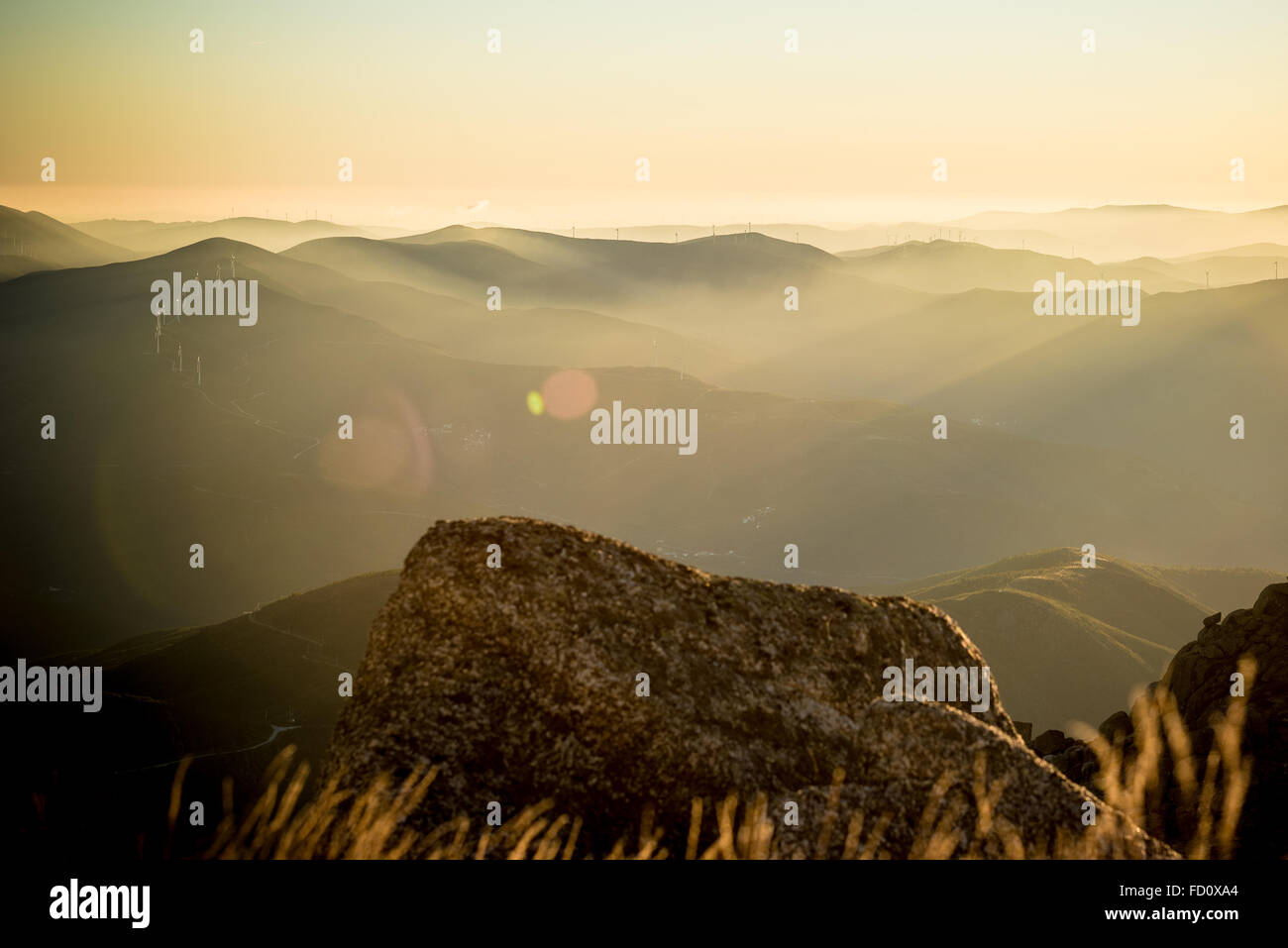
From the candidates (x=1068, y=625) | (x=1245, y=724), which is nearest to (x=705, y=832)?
(x=1245, y=724)

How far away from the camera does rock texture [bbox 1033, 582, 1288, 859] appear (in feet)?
46.6

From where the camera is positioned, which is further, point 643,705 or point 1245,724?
point 1245,724

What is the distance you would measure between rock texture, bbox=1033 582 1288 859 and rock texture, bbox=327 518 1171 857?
5.75 metres

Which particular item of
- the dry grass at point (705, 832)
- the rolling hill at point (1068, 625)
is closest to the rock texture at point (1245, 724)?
the dry grass at point (705, 832)

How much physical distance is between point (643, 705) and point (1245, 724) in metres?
14.0

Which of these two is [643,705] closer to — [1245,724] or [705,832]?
[705,832]

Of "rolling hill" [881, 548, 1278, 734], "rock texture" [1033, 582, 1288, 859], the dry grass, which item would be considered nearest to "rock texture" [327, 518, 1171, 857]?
the dry grass

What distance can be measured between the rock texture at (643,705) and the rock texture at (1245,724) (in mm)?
5746

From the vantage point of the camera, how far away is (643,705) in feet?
29.8

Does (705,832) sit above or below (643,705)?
below

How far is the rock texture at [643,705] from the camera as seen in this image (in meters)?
8.68

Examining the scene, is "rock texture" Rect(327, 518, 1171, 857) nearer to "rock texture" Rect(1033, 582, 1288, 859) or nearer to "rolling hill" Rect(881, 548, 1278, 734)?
"rock texture" Rect(1033, 582, 1288, 859)
